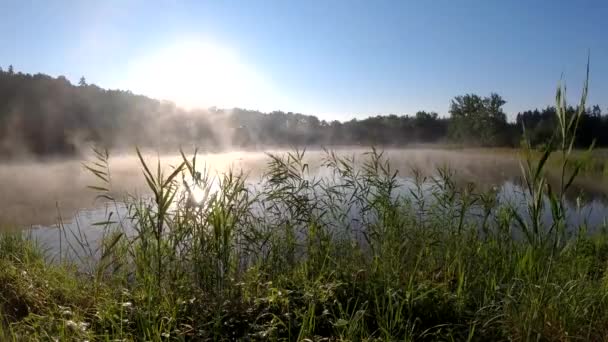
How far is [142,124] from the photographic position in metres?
42.1

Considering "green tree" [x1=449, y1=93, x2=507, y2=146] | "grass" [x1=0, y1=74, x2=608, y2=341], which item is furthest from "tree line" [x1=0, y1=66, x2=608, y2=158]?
"grass" [x1=0, y1=74, x2=608, y2=341]

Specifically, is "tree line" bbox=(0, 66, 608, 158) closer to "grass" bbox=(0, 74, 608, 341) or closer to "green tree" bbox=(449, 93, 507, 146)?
"green tree" bbox=(449, 93, 507, 146)

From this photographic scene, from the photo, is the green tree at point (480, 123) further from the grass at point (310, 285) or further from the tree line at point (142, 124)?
the grass at point (310, 285)

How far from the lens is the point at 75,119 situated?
132 feet

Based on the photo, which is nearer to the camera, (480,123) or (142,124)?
(142,124)

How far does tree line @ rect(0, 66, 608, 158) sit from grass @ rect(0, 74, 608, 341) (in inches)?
893

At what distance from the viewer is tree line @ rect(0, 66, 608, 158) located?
117 ft

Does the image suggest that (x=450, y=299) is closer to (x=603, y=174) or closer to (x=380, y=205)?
(x=380, y=205)

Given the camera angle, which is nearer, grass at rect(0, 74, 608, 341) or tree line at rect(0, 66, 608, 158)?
grass at rect(0, 74, 608, 341)

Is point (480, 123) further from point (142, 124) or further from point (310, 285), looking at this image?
point (310, 285)

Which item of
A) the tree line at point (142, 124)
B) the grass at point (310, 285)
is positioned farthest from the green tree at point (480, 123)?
the grass at point (310, 285)

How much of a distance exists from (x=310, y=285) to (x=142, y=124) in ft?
142

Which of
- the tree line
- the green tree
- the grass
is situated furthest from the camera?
the green tree

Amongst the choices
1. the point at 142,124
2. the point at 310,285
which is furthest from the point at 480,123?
the point at 310,285
